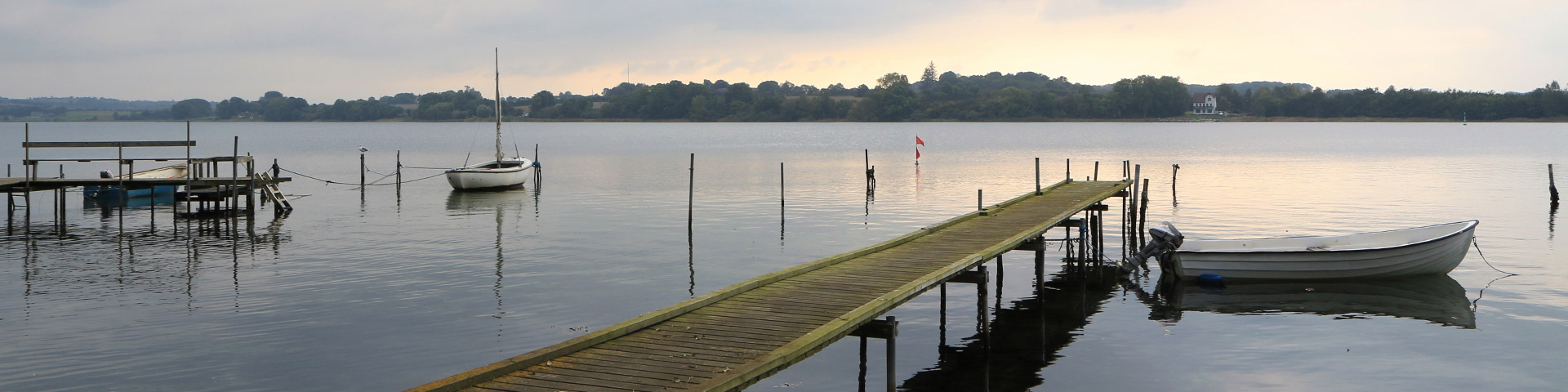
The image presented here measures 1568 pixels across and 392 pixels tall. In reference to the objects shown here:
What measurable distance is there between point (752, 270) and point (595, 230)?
31.8ft

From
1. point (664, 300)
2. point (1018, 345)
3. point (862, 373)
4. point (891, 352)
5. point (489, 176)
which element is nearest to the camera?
point (891, 352)

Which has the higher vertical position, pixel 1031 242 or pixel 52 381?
pixel 1031 242

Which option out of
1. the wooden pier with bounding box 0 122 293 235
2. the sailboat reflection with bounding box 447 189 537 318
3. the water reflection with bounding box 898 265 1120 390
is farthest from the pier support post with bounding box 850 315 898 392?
the wooden pier with bounding box 0 122 293 235

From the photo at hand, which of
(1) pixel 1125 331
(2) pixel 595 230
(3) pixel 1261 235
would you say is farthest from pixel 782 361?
(3) pixel 1261 235

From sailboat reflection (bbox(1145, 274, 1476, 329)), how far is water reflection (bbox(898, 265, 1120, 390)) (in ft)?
5.20

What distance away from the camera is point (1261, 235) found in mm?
32562

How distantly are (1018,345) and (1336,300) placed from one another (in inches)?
333

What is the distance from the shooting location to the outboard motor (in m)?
23.9

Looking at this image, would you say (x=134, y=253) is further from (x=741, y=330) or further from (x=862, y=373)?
(x=741, y=330)

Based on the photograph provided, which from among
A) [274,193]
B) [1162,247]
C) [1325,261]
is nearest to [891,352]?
[1162,247]

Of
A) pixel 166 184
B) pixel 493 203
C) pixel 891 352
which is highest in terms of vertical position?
pixel 166 184

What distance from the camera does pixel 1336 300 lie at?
880 inches

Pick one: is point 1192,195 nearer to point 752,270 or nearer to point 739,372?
point 752,270

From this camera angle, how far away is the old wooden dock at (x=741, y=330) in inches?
423
